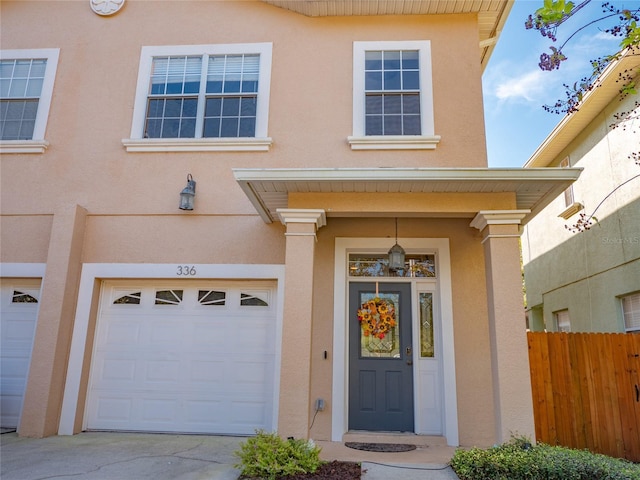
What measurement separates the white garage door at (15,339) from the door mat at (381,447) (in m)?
4.75

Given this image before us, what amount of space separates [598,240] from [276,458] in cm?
777

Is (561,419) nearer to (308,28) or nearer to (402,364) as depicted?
→ (402,364)

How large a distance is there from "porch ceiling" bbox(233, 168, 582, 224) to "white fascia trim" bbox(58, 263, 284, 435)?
1.38 m

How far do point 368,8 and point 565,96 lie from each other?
15.8ft

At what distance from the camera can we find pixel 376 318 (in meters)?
6.95

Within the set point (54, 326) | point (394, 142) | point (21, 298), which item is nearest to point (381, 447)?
point (394, 142)

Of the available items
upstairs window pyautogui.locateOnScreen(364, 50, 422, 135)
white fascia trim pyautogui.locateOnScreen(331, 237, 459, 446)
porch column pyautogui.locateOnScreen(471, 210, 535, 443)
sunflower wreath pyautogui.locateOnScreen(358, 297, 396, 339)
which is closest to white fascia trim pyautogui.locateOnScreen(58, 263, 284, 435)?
white fascia trim pyautogui.locateOnScreen(331, 237, 459, 446)

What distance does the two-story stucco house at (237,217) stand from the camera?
6.61 meters

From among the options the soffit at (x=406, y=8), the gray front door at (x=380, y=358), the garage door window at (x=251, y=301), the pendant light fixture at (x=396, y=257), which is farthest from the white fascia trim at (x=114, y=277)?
the soffit at (x=406, y=8)

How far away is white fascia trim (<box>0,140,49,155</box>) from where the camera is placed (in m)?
7.55

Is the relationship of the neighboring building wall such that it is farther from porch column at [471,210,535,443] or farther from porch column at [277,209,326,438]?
porch column at [277,209,326,438]

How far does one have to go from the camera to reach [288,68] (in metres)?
7.63

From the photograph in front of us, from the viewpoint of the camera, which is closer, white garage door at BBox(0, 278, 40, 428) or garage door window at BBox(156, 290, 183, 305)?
white garage door at BBox(0, 278, 40, 428)

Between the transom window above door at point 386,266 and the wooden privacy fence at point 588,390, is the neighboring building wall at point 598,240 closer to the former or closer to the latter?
the wooden privacy fence at point 588,390
